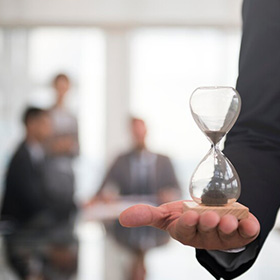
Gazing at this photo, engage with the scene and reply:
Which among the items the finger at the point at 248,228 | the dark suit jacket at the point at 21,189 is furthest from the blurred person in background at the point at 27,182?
the finger at the point at 248,228

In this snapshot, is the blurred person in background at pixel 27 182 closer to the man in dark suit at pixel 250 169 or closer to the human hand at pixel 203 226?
the man in dark suit at pixel 250 169

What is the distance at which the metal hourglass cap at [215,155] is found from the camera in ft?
3.24

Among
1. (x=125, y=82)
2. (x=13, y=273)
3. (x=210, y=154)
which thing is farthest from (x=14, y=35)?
(x=210, y=154)

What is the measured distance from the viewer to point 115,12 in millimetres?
7695

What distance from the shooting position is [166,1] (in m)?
7.74

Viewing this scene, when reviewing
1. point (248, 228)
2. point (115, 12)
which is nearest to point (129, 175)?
point (115, 12)

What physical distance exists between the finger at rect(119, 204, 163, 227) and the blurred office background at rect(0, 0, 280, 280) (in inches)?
266

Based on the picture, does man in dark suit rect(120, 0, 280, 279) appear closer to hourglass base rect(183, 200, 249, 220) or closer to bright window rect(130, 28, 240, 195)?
hourglass base rect(183, 200, 249, 220)

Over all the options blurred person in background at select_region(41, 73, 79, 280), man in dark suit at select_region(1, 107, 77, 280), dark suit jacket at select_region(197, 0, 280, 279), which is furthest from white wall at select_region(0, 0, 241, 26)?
dark suit jacket at select_region(197, 0, 280, 279)

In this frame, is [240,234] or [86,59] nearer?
[240,234]

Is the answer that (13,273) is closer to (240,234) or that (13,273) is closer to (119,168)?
(240,234)

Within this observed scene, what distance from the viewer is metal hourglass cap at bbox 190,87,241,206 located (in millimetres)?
988

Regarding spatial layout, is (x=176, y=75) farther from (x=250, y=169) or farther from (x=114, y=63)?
(x=250, y=169)

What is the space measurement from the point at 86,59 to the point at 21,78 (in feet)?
2.49
